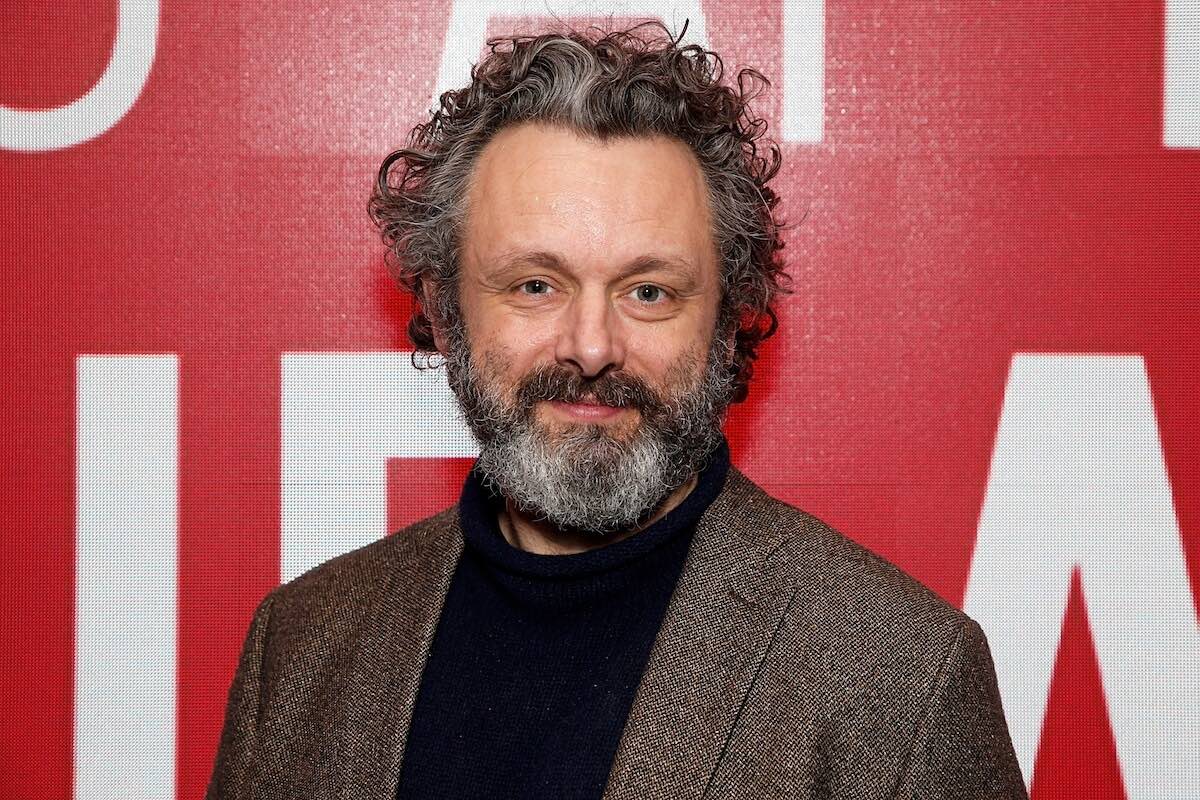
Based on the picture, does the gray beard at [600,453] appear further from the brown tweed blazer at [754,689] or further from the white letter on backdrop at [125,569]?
the white letter on backdrop at [125,569]

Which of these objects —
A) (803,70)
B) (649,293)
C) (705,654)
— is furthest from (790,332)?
(705,654)


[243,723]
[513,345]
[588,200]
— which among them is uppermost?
[588,200]

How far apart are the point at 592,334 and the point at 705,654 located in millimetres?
387

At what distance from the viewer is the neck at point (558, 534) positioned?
1.57 meters

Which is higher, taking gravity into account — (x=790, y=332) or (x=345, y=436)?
(x=790, y=332)

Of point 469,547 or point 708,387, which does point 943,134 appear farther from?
point 469,547

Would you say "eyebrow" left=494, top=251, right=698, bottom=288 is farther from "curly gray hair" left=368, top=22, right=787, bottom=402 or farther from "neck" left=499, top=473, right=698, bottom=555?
"neck" left=499, top=473, right=698, bottom=555

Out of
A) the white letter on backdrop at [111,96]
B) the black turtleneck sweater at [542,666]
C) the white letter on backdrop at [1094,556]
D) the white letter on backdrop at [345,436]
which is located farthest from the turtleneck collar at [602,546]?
the white letter on backdrop at [111,96]

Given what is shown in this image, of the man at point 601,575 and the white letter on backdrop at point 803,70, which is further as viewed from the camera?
the white letter on backdrop at point 803,70

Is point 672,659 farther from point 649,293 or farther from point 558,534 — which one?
point 649,293

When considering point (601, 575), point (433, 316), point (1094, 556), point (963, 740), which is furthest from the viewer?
point (1094, 556)

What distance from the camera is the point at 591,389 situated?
1.45 metres

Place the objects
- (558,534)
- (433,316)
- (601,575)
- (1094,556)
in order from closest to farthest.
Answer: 1. (601,575)
2. (558,534)
3. (433,316)
4. (1094,556)

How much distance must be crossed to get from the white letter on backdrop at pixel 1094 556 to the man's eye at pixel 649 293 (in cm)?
76
